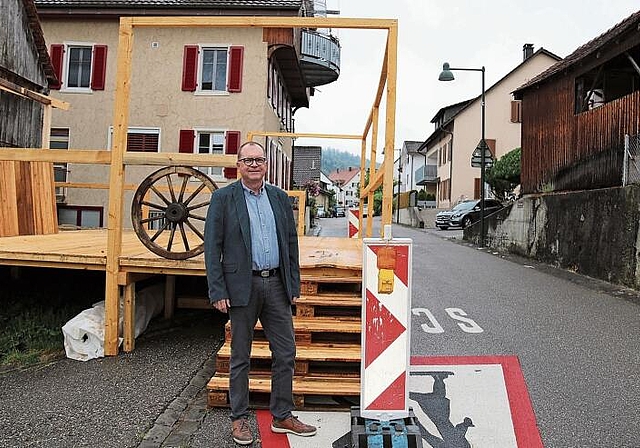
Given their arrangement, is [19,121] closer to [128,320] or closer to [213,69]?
[213,69]

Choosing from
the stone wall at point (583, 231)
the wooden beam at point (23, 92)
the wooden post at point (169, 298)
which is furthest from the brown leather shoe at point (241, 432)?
the stone wall at point (583, 231)

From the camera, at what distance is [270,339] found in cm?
443

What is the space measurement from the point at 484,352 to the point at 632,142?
30.0 ft

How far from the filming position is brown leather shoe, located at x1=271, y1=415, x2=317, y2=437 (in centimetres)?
437

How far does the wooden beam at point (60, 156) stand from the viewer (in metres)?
6.69

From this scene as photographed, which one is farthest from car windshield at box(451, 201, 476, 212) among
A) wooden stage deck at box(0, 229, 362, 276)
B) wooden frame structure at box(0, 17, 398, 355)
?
wooden frame structure at box(0, 17, 398, 355)

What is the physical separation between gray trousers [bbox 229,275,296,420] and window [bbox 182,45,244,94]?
59.3 ft

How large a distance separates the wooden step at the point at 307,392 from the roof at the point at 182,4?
18.5 meters

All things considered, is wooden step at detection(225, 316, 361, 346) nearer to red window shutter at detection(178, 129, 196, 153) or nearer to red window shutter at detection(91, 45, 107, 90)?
red window shutter at detection(178, 129, 196, 153)

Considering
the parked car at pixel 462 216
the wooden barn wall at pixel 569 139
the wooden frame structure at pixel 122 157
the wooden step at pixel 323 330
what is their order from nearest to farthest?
1. the wooden step at pixel 323 330
2. the wooden frame structure at pixel 122 157
3. the wooden barn wall at pixel 569 139
4. the parked car at pixel 462 216

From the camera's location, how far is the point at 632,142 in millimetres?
13898

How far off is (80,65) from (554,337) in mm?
20030

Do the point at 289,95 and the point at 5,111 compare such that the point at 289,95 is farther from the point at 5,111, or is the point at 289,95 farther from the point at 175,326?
the point at 175,326

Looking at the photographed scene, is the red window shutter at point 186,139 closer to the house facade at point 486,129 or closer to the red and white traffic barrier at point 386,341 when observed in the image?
the red and white traffic barrier at point 386,341
